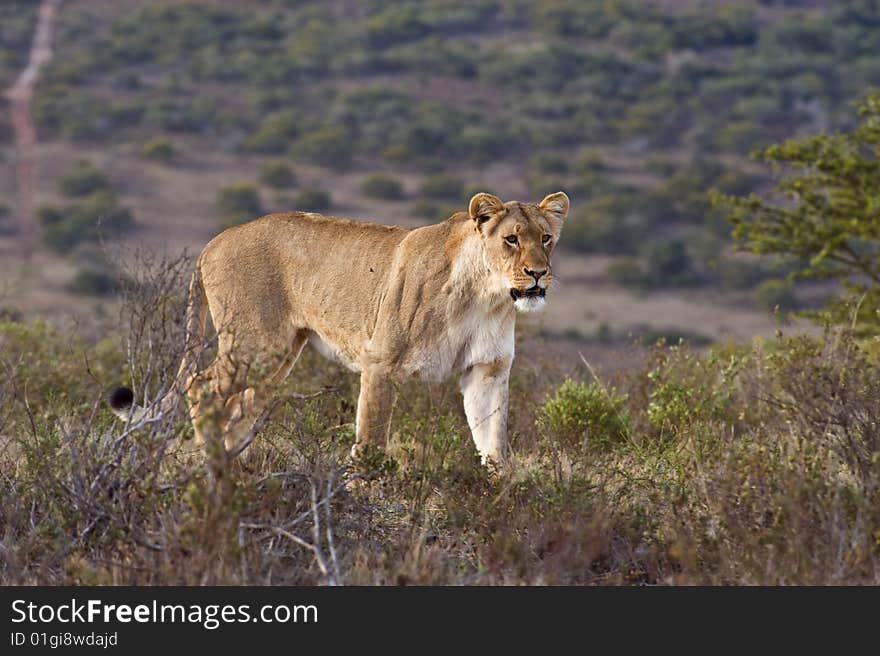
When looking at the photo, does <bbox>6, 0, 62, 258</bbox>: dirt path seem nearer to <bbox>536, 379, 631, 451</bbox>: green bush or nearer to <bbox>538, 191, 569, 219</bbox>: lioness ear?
<bbox>536, 379, 631, 451</bbox>: green bush

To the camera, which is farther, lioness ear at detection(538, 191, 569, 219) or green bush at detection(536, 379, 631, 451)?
green bush at detection(536, 379, 631, 451)

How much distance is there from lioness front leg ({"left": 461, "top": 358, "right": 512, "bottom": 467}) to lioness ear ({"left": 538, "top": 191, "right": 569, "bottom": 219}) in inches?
32.2

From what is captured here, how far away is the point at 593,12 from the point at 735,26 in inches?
246

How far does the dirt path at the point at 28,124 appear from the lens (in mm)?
39031

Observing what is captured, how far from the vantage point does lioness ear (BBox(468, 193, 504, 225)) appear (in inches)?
294

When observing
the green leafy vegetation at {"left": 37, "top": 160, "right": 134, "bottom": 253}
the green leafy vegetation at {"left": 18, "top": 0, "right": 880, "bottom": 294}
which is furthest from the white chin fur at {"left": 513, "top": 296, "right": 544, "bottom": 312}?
the green leafy vegetation at {"left": 18, "top": 0, "right": 880, "bottom": 294}

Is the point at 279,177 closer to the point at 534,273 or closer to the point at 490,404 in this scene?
the point at 490,404

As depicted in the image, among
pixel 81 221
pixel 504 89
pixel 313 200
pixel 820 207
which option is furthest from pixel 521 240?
pixel 504 89

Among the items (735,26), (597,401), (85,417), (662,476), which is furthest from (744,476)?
(735,26)

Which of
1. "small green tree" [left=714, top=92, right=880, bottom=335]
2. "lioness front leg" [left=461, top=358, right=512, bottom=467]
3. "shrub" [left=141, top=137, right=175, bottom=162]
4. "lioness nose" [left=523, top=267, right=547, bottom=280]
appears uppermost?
"lioness nose" [left=523, top=267, right=547, bottom=280]

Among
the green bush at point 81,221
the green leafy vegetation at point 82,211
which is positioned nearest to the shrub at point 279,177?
the green leafy vegetation at point 82,211

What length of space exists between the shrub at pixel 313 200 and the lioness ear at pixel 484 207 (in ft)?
111

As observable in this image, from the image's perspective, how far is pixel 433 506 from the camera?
717 cm
